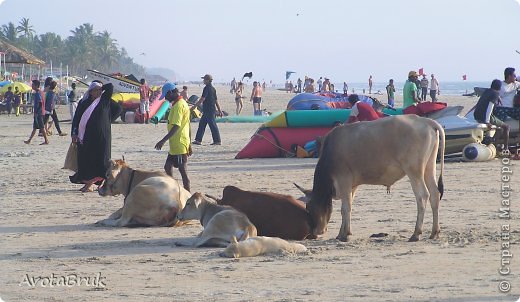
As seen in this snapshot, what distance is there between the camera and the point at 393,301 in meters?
7.78

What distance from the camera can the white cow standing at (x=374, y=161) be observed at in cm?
1109

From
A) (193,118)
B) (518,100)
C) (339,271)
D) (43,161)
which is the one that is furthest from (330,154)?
(193,118)

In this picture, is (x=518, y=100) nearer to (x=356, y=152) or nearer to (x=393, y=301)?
(x=356, y=152)

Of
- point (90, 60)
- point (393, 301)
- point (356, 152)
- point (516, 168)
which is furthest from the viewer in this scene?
point (90, 60)

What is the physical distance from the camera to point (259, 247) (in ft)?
33.0

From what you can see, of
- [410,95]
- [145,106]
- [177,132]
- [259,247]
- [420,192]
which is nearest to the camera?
[259,247]

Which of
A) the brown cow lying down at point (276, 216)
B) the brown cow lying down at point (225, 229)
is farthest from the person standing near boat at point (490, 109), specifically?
the brown cow lying down at point (225, 229)

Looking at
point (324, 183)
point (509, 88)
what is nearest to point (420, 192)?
point (324, 183)

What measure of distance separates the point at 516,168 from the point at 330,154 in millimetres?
8574

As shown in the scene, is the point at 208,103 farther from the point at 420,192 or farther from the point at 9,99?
the point at 9,99

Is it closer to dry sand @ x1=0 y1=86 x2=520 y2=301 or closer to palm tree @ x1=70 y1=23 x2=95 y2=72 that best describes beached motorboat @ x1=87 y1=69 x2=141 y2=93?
dry sand @ x1=0 y1=86 x2=520 y2=301

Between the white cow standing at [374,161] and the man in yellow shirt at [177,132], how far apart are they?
371 centimetres

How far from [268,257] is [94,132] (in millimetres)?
6446

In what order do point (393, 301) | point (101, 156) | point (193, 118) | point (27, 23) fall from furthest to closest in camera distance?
point (27, 23) < point (193, 118) < point (101, 156) < point (393, 301)
